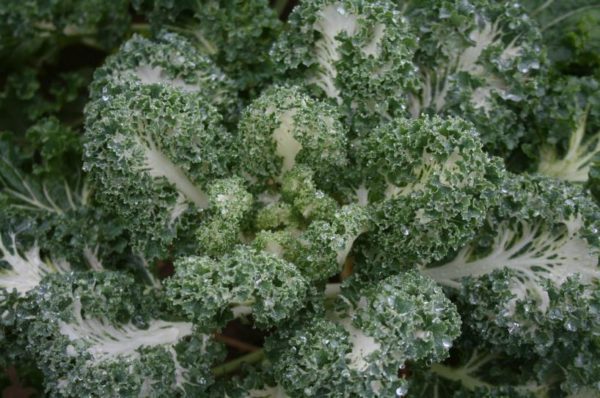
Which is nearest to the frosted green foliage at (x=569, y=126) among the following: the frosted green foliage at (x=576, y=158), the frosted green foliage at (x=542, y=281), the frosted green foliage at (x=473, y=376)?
the frosted green foliage at (x=576, y=158)

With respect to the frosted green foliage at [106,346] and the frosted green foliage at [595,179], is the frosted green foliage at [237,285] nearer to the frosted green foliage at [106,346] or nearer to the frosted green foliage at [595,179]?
the frosted green foliage at [106,346]

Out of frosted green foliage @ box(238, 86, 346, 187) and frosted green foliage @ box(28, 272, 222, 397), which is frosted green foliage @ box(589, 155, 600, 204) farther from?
frosted green foliage @ box(28, 272, 222, 397)

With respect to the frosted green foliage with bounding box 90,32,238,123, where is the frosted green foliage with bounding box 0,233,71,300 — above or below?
below

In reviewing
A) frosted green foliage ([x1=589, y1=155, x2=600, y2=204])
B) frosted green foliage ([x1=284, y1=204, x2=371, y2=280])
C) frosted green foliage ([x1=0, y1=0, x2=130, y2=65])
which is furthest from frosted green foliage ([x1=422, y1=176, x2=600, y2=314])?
frosted green foliage ([x1=0, y1=0, x2=130, y2=65])

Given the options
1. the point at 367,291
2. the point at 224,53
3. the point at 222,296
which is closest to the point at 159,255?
the point at 222,296

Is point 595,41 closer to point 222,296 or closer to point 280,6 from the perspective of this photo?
point 280,6
